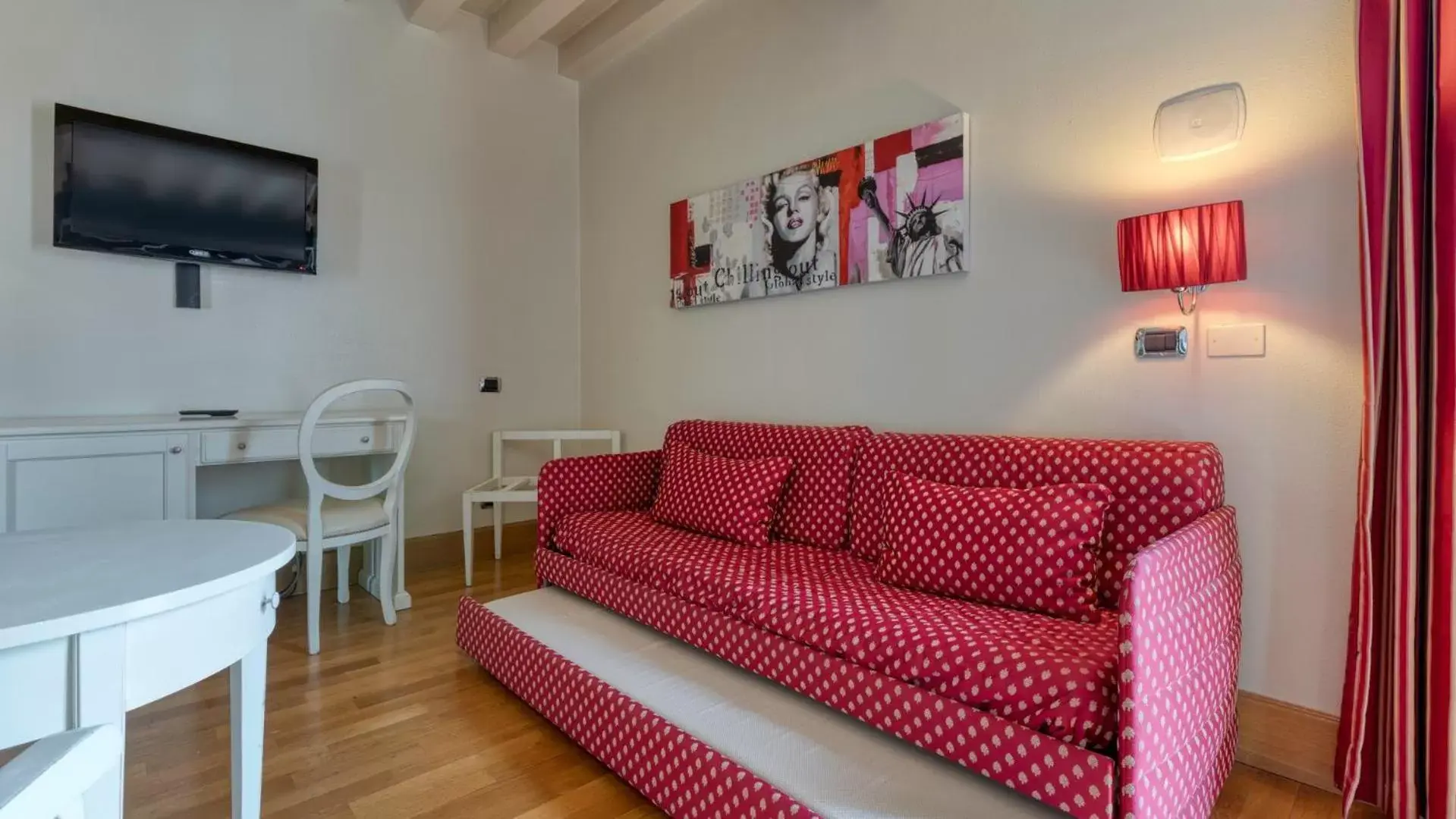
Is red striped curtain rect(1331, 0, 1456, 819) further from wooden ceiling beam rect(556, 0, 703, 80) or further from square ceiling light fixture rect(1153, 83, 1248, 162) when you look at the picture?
wooden ceiling beam rect(556, 0, 703, 80)

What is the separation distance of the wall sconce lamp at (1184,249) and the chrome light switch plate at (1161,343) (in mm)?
122

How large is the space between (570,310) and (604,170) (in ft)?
2.68

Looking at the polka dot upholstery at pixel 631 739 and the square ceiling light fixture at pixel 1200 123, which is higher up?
the square ceiling light fixture at pixel 1200 123

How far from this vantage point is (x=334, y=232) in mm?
3262

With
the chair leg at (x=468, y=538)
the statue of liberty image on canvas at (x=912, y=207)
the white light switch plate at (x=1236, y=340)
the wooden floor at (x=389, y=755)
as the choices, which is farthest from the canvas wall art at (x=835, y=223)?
the wooden floor at (x=389, y=755)

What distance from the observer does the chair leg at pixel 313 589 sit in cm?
245

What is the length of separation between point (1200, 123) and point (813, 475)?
4.81ft

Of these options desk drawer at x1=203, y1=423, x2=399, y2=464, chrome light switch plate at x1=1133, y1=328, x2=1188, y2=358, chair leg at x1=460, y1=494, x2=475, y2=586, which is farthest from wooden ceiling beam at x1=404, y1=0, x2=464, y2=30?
chrome light switch plate at x1=1133, y1=328, x2=1188, y2=358

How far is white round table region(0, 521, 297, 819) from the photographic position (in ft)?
2.74

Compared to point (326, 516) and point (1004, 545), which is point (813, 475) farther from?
point (326, 516)

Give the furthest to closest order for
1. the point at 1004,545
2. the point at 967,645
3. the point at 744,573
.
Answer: the point at 744,573
the point at 1004,545
the point at 967,645

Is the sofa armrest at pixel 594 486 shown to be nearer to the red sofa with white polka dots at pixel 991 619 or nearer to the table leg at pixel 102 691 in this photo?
Answer: the red sofa with white polka dots at pixel 991 619

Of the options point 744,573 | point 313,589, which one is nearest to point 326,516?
point 313,589

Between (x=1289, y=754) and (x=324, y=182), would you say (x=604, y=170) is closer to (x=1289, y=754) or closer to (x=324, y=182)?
(x=324, y=182)
